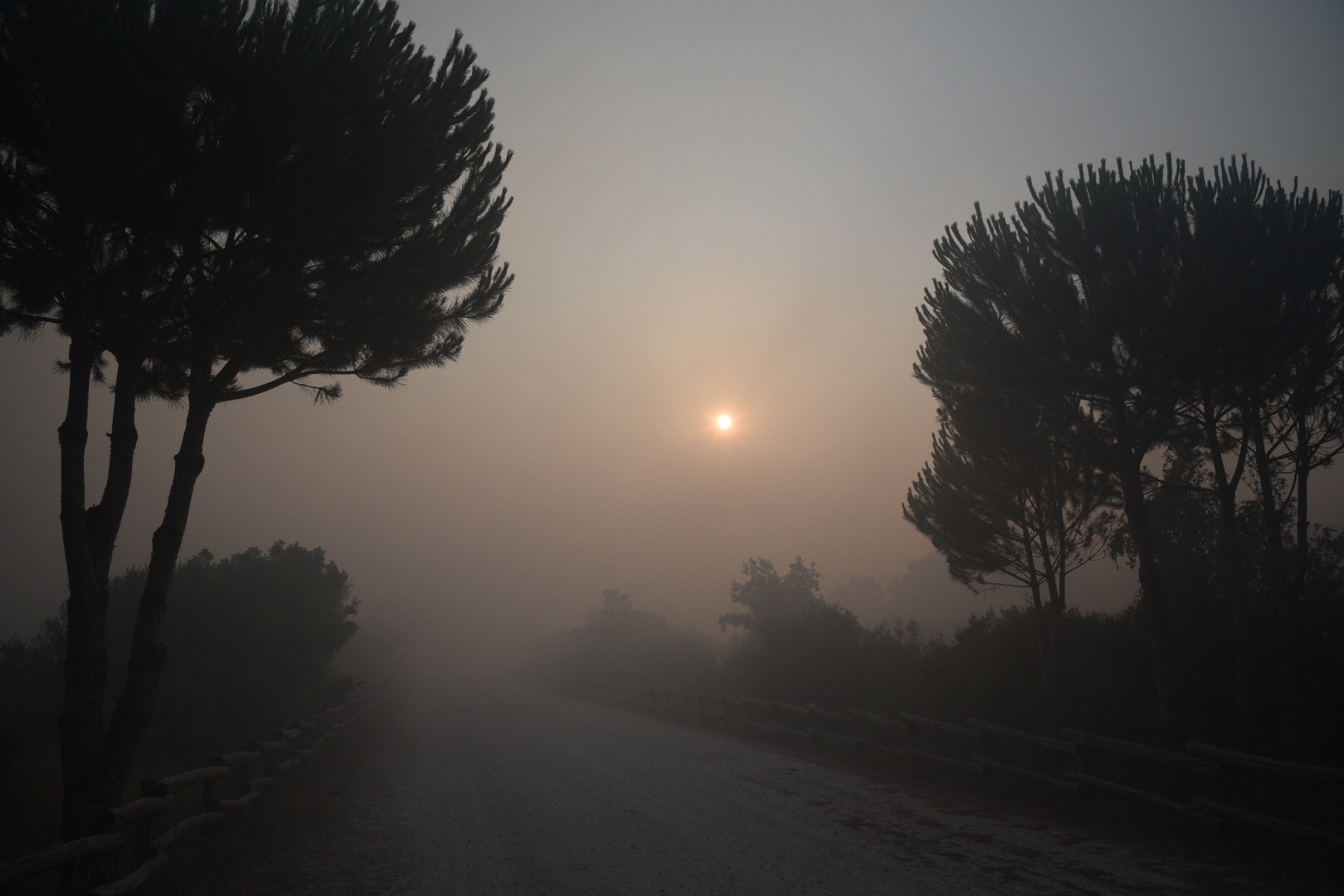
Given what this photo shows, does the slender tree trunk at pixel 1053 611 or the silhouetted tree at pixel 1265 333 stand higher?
the silhouetted tree at pixel 1265 333

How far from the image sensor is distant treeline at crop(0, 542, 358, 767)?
2030 centimetres

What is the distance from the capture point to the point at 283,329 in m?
9.55

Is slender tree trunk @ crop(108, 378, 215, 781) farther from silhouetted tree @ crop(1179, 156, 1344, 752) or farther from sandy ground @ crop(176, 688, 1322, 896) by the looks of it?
silhouetted tree @ crop(1179, 156, 1344, 752)

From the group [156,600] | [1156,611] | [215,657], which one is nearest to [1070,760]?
[1156,611]

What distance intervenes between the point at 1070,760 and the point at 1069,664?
153 inches

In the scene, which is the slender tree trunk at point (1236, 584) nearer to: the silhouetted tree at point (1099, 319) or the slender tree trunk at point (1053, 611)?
the silhouetted tree at point (1099, 319)

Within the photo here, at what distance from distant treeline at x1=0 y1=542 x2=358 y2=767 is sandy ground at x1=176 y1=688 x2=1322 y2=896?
9.37m

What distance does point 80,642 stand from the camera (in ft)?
24.2

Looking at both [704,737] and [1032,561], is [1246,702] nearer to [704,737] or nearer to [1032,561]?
[1032,561]

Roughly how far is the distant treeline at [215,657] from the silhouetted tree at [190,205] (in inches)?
558

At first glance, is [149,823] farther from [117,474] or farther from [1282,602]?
[1282,602]

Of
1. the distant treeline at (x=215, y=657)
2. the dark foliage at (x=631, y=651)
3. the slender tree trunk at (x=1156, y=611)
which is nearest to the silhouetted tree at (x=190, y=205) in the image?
the slender tree trunk at (x=1156, y=611)

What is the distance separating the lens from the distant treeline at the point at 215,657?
20.3 metres

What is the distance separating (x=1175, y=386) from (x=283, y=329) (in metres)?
13.7
